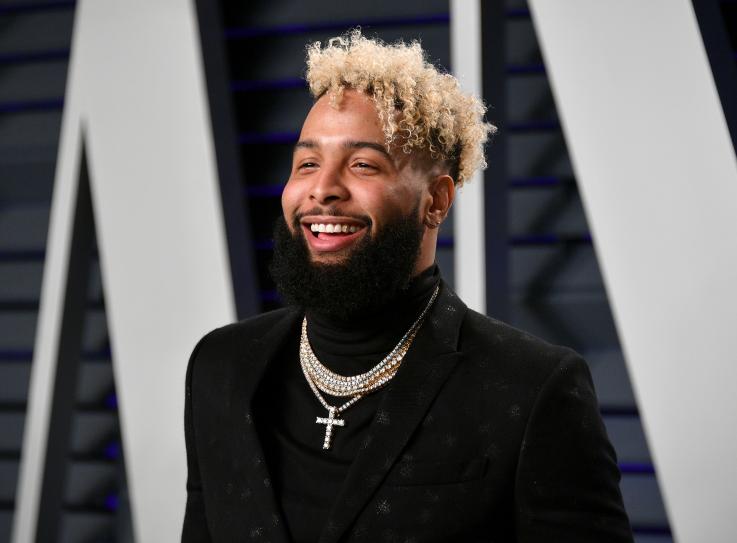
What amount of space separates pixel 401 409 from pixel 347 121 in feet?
1.58

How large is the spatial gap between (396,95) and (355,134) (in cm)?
11

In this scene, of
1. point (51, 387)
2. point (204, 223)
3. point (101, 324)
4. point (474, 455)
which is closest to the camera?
point (474, 455)

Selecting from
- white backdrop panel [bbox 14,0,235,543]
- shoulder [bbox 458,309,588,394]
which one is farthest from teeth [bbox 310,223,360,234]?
white backdrop panel [bbox 14,0,235,543]

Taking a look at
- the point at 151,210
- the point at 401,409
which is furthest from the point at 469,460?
the point at 151,210

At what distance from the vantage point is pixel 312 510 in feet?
4.46

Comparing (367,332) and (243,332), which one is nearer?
(367,332)

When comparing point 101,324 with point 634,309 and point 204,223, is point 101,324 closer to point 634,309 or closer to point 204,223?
point 204,223

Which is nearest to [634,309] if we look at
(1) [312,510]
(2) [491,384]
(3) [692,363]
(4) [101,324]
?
(3) [692,363]

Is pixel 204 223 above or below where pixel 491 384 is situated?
above

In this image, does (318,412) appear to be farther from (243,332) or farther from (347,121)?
(347,121)

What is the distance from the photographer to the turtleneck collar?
1453 millimetres

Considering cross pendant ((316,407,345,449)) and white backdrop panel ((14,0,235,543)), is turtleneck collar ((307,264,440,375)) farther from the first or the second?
white backdrop panel ((14,0,235,543))

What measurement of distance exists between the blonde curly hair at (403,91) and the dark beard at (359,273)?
0.46 feet

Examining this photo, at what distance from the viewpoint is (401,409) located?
53.6 inches
